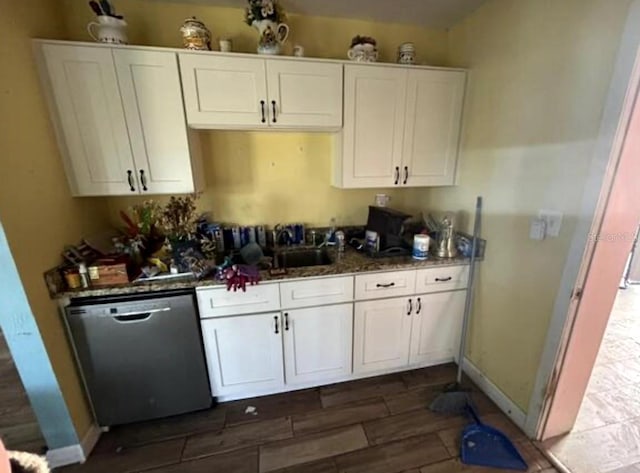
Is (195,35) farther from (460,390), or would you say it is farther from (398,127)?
(460,390)

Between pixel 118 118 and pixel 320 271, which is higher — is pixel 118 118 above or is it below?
above

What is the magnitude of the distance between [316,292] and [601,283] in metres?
1.44

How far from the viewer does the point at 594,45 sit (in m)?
1.21

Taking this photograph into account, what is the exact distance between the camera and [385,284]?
1870mm

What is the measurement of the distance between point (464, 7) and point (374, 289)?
1905mm

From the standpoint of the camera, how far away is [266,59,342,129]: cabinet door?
169 cm

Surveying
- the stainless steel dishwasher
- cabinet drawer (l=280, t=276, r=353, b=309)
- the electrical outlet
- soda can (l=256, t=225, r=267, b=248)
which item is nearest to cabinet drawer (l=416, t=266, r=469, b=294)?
cabinet drawer (l=280, t=276, r=353, b=309)

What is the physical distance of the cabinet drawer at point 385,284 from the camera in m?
1.84

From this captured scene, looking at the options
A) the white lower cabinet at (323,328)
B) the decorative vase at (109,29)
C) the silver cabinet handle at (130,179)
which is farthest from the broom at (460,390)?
the decorative vase at (109,29)

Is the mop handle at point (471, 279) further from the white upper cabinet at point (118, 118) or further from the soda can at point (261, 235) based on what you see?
the white upper cabinet at point (118, 118)

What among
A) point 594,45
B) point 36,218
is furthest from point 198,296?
point 594,45

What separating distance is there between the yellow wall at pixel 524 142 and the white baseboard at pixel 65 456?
2507 millimetres

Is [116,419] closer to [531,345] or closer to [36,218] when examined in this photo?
[36,218]

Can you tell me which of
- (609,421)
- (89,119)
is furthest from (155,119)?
(609,421)
